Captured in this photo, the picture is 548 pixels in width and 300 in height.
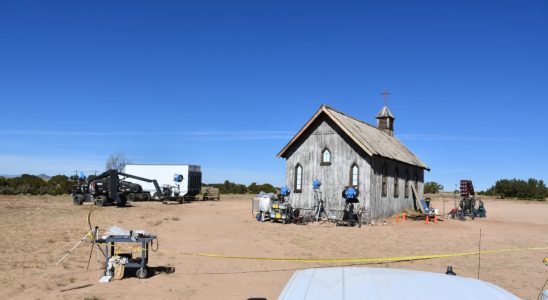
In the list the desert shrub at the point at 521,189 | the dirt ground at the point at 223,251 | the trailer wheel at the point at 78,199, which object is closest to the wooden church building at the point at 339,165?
the dirt ground at the point at 223,251

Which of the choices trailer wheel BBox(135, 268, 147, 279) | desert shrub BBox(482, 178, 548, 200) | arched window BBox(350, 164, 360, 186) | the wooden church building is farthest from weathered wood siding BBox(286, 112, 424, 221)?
desert shrub BBox(482, 178, 548, 200)

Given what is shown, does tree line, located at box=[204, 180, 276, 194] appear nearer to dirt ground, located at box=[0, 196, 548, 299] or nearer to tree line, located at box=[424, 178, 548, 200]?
tree line, located at box=[424, 178, 548, 200]

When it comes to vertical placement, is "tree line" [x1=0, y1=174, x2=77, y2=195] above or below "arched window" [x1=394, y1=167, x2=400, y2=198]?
below

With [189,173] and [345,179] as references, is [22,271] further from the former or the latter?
[189,173]

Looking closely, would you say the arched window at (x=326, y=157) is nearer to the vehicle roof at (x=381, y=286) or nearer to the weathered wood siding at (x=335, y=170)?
the weathered wood siding at (x=335, y=170)

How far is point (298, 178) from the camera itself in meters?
28.2

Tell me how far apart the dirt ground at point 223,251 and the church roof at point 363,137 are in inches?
170

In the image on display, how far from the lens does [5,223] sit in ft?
64.2

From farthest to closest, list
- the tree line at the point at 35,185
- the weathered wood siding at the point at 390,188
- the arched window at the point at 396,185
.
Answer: the tree line at the point at 35,185 < the arched window at the point at 396,185 < the weathered wood siding at the point at 390,188

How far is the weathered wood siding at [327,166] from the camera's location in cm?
2611

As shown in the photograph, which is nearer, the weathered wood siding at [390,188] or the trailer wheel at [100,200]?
the weathered wood siding at [390,188]

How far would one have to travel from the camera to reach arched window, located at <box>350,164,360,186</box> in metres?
26.2

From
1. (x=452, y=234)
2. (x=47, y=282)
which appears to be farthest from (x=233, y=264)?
(x=452, y=234)

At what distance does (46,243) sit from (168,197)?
2554cm
